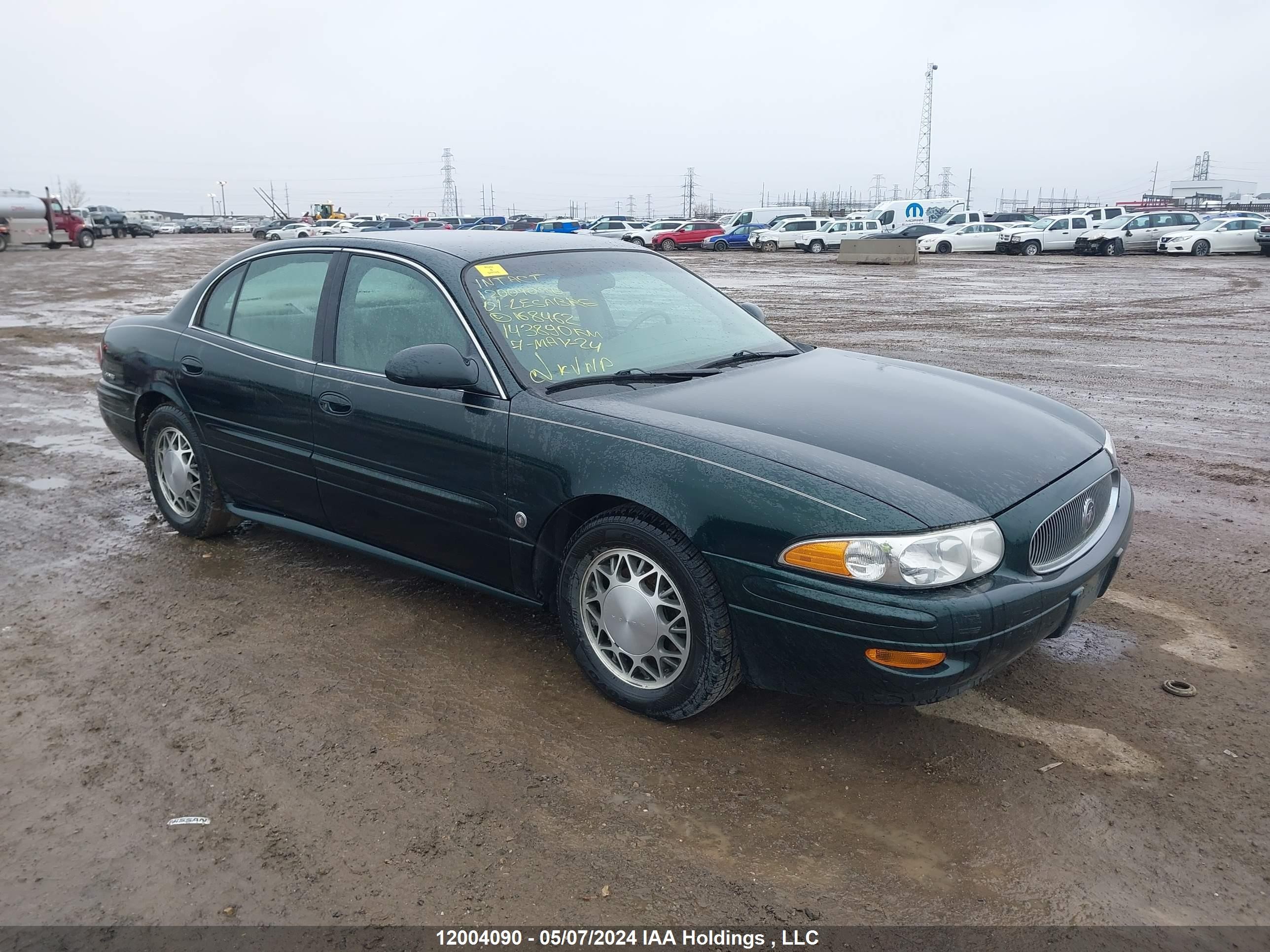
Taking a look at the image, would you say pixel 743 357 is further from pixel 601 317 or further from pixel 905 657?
pixel 905 657

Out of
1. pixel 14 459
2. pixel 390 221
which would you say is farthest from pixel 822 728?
pixel 390 221

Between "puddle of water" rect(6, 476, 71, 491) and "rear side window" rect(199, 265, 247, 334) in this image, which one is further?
"puddle of water" rect(6, 476, 71, 491)

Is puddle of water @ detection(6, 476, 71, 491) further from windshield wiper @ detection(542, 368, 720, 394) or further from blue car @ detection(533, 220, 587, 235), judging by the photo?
blue car @ detection(533, 220, 587, 235)

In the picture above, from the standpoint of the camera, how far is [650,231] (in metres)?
47.3

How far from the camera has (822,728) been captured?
11.0 feet

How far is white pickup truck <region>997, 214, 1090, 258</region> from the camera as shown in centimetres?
3766

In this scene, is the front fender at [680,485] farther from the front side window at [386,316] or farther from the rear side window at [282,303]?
the rear side window at [282,303]

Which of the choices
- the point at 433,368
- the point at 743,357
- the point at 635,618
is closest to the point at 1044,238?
the point at 743,357

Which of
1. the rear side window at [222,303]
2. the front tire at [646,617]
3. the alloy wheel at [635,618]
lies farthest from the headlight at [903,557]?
the rear side window at [222,303]

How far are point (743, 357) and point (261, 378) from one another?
7.12 feet

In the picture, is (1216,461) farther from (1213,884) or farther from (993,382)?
(1213,884)

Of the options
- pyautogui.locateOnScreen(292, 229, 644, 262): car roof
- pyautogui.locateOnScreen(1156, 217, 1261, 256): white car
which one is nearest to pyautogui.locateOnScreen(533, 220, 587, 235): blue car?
pyautogui.locateOnScreen(1156, 217, 1261, 256): white car

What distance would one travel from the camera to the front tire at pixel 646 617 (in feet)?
10.2

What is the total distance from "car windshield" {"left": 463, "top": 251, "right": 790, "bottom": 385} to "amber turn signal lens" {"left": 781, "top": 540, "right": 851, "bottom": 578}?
1.24 meters
